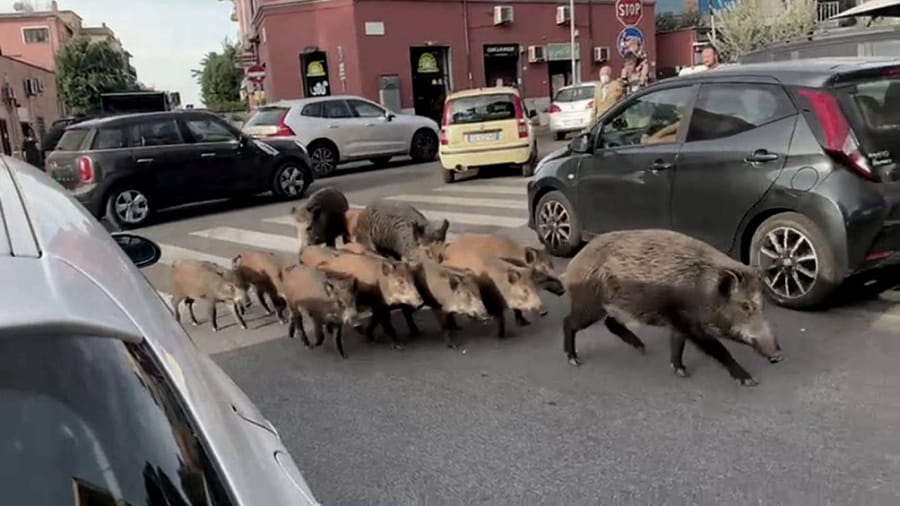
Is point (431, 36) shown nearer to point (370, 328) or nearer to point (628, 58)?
point (628, 58)

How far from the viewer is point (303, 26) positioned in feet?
96.9

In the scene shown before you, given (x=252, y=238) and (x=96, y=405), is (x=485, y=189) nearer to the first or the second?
(x=252, y=238)

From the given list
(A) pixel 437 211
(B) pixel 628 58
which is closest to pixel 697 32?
(B) pixel 628 58

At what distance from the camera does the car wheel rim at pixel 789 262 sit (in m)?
6.03

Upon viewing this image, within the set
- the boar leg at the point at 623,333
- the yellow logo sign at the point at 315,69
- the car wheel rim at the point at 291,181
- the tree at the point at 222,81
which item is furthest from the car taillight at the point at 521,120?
the tree at the point at 222,81

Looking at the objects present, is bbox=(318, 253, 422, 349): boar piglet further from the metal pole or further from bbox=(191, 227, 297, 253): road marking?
the metal pole

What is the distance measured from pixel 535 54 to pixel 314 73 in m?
9.03

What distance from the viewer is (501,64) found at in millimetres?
32844

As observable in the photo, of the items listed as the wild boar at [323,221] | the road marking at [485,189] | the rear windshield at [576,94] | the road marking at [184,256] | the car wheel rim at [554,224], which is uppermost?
the rear windshield at [576,94]

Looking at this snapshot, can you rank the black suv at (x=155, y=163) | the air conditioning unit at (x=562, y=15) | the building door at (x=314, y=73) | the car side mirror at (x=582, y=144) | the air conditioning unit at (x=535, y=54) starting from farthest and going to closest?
the air conditioning unit at (x=562, y=15)
the air conditioning unit at (x=535, y=54)
the building door at (x=314, y=73)
the black suv at (x=155, y=163)
the car side mirror at (x=582, y=144)

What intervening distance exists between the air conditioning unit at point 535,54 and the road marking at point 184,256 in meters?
24.4

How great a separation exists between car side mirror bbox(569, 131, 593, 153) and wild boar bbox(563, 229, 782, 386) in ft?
9.17

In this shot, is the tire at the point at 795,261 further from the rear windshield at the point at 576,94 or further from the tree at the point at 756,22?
the tree at the point at 756,22

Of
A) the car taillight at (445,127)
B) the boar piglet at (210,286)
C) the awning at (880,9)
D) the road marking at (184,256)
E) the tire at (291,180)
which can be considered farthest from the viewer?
the car taillight at (445,127)
